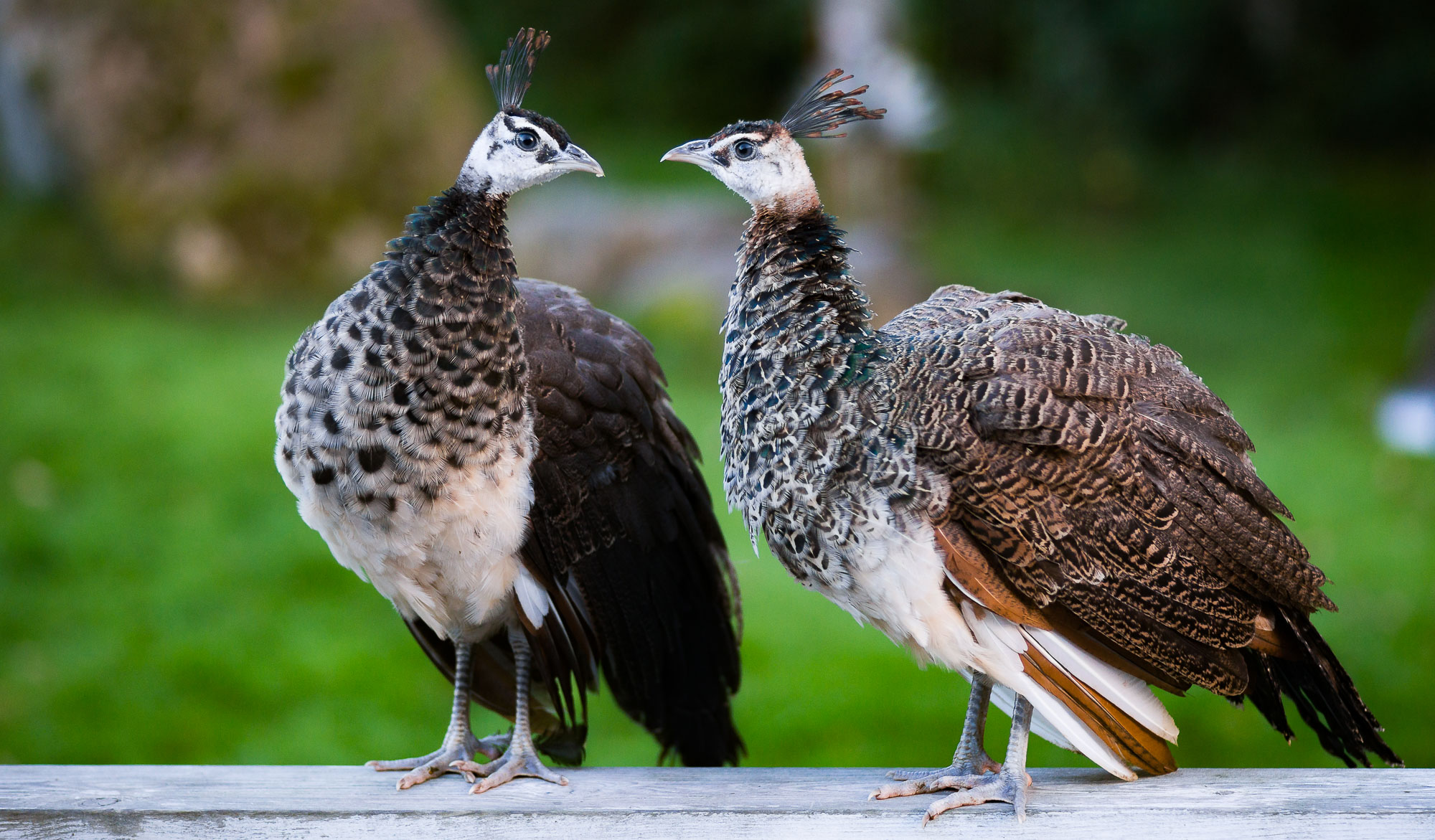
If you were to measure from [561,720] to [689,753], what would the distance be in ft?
0.96

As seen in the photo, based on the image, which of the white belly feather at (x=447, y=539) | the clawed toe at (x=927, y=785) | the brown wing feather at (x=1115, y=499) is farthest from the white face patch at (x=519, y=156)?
the clawed toe at (x=927, y=785)

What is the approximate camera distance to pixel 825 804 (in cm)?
205

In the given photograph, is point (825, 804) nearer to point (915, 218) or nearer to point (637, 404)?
point (637, 404)

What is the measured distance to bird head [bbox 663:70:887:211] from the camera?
203 cm

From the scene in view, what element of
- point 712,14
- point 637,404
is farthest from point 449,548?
point 712,14

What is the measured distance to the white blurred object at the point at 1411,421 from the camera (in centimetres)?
575

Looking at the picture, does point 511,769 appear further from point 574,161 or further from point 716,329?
point 716,329

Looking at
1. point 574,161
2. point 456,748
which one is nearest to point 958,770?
point 456,748

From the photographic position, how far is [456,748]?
7.67 ft

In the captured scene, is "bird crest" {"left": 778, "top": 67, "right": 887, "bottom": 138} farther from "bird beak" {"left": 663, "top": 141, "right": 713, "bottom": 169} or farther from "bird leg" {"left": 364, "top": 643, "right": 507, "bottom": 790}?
"bird leg" {"left": 364, "top": 643, "right": 507, "bottom": 790}

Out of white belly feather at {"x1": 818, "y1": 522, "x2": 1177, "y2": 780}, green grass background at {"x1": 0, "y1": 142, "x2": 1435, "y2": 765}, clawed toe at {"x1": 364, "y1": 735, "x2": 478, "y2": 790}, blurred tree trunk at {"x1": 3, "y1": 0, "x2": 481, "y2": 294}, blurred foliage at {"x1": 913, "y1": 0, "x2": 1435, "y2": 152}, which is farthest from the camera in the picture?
blurred foliage at {"x1": 913, "y1": 0, "x2": 1435, "y2": 152}

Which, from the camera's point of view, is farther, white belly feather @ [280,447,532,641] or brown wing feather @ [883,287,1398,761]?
white belly feather @ [280,447,532,641]

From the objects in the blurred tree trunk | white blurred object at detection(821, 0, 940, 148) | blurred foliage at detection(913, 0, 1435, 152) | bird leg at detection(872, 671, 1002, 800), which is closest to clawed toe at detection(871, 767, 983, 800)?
bird leg at detection(872, 671, 1002, 800)

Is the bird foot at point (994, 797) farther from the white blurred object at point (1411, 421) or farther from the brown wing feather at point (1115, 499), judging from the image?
the white blurred object at point (1411, 421)
